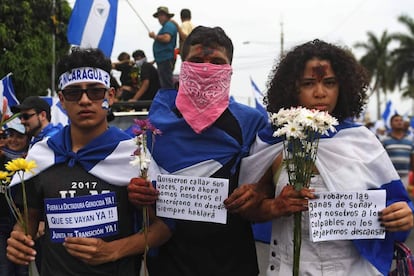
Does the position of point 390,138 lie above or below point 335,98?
below

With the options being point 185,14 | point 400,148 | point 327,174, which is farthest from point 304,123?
point 400,148

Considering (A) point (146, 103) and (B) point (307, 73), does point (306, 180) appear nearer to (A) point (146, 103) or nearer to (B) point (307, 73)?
(B) point (307, 73)

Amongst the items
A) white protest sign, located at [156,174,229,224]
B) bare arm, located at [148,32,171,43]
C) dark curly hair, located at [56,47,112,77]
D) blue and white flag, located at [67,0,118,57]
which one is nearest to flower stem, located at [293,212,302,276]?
white protest sign, located at [156,174,229,224]

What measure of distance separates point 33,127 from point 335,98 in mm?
3319

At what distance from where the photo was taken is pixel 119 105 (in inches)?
314

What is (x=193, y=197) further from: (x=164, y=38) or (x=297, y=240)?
(x=164, y=38)

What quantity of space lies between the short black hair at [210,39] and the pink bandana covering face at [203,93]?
0.38 feet

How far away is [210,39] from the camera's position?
303 cm

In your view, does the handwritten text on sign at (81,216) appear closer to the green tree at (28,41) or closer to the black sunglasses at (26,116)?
the black sunglasses at (26,116)

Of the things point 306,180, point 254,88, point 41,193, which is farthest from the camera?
point 254,88

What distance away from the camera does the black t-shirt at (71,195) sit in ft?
9.08

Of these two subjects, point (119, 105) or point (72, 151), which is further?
point (119, 105)

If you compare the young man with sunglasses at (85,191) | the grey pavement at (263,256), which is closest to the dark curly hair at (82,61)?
the young man with sunglasses at (85,191)

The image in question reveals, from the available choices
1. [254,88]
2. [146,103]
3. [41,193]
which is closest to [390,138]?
[254,88]
